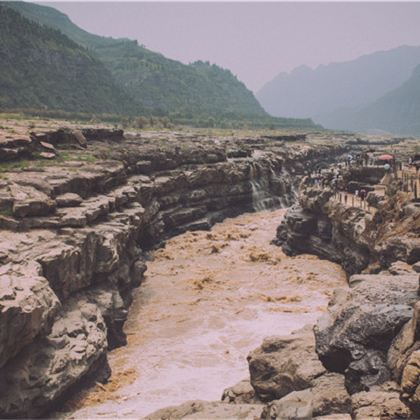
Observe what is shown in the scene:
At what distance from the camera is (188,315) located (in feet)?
90.0

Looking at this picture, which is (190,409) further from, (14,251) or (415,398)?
(14,251)

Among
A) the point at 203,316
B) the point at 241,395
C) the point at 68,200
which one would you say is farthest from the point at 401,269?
the point at 68,200

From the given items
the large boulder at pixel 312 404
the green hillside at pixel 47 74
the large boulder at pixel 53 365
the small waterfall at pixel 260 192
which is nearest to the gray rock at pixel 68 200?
the large boulder at pixel 53 365

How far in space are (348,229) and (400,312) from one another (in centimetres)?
2240

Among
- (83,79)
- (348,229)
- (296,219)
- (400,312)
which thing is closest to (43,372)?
(400,312)

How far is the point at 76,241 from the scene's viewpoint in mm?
23156

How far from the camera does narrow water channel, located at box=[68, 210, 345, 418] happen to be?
1927 cm

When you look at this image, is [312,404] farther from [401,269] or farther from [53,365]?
[401,269]

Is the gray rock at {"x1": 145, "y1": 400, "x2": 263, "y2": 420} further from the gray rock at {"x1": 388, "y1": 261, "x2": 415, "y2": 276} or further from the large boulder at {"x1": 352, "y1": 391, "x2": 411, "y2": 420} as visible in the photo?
the gray rock at {"x1": 388, "y1": 261, "x2": 415, "y2": 276}

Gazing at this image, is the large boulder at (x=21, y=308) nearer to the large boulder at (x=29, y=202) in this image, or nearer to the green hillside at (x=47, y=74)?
the large boulder at (x=29, y=202)

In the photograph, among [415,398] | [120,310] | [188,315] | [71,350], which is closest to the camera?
[415,398]

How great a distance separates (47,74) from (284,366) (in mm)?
110706

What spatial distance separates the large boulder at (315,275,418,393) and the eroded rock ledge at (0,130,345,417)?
978 centimetres

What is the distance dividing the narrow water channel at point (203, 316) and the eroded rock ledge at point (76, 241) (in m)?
1.36
